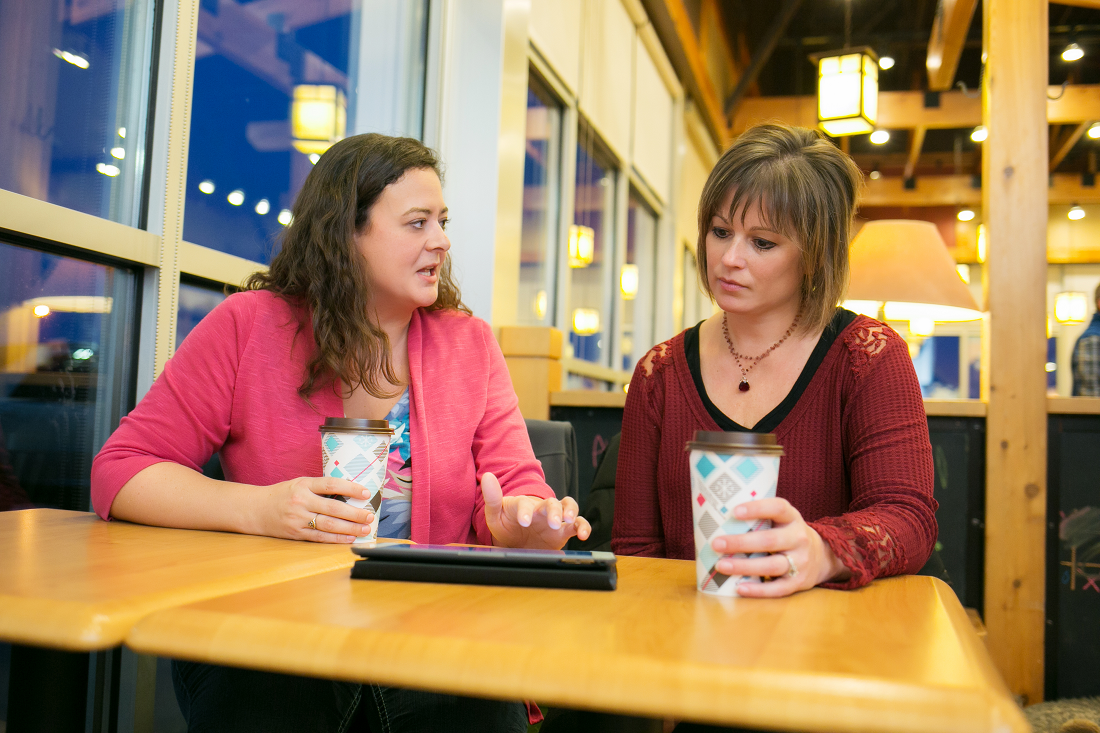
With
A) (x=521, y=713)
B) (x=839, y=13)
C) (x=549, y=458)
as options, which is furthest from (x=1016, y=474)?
(x=839, y=13)

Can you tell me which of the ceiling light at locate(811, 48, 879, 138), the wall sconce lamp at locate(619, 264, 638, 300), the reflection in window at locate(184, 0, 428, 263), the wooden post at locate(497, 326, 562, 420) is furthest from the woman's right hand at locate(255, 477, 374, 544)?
the wall sconce lamp at locate(619, 264, 638, 300)

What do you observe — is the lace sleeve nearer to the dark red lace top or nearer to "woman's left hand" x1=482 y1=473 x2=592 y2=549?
the dark red lace top

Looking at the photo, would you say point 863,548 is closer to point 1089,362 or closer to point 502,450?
point 502,450

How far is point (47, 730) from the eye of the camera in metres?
0.76

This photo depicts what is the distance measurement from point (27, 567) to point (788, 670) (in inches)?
27.2

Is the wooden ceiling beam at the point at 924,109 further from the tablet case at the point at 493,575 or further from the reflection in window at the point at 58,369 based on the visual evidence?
the tablet case at the point at 493,575

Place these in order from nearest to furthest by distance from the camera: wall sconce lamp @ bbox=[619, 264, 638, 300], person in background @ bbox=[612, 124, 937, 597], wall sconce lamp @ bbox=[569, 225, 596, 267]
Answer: person in background @ bbox=[612, 124, 937, 597] < wall sconce lamp @ bbox=[569, 225, 596, 267] < wall sconce lamp @ bbox=[619, 264, 638, 300]

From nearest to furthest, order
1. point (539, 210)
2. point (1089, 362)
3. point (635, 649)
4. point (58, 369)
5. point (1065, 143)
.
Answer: point (635, 649)
point (58, 369)
point (539, 210)
point (1089, 362)
point (1065, 143)

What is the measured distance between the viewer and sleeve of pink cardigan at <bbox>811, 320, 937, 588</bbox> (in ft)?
2.92

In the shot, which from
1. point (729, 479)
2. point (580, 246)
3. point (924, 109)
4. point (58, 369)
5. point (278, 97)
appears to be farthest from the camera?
point (924, 109)

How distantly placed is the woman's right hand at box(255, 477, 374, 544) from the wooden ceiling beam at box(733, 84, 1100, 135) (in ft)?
15.6

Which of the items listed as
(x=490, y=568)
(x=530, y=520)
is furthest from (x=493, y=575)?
(x=530, y=520)

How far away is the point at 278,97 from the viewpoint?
2.18 m

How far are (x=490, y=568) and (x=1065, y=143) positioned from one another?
29.5 ft
